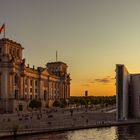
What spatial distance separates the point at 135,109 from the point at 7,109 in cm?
4416

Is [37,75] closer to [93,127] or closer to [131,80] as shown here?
[131,80]

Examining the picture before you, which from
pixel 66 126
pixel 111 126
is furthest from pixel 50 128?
pixel 111 126

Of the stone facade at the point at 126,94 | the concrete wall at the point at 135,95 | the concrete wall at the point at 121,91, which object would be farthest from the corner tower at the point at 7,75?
the concrete wall at the point at 121,91

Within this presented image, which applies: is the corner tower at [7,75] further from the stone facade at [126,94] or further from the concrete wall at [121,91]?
the concrete wall at [121,91]

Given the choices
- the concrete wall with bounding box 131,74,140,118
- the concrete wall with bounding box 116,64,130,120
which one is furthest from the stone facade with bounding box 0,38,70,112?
the concrete wall with bounding box 116,64,130,120

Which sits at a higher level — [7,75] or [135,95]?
[7,75]

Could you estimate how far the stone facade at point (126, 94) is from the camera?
113m

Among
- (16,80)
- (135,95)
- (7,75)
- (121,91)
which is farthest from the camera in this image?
(16,80)

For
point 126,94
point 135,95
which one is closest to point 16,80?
point 126,94

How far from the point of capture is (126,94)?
121938mm

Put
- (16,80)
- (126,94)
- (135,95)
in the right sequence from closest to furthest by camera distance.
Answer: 1. (126,94)
2. (135,95)
3. (16,80)

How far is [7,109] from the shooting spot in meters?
139

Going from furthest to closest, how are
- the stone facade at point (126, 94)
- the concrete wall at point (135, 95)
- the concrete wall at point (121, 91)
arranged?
the concrete wall at point (135, 95)
the stone facade at point (126, 94)
the concrete wall at point (121, 91)

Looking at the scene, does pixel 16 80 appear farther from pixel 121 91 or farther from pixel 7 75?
pixel 121 91
